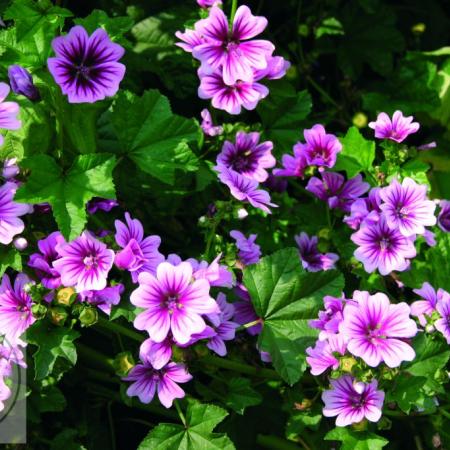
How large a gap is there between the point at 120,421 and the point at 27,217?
0.70 meters

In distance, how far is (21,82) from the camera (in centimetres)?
152

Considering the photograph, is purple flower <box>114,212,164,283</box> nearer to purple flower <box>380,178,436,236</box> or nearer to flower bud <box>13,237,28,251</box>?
flower bud <box>13,237,28,251</box>

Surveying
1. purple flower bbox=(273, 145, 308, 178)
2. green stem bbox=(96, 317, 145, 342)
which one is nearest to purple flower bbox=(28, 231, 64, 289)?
green stem bbox=(96, 317, 145, 342)

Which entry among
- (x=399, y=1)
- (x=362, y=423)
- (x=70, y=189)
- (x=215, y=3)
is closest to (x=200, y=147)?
(x=215, y=3)

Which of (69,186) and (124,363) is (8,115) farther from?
(124,363)

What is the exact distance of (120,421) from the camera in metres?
2.09

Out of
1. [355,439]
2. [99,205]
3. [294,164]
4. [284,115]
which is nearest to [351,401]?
[355,439]

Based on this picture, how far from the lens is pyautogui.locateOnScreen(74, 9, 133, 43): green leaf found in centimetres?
163

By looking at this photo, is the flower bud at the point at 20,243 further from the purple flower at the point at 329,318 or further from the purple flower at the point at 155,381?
the purple flower at the point at 329,318

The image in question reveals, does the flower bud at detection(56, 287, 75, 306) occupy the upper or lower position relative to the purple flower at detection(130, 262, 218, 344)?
upper

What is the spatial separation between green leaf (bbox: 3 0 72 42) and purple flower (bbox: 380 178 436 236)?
76cm

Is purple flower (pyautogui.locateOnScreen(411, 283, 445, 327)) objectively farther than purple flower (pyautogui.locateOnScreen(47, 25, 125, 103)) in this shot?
Yes

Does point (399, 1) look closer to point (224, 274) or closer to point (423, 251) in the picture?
point (423, 251)

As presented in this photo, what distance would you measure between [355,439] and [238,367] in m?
0.30
